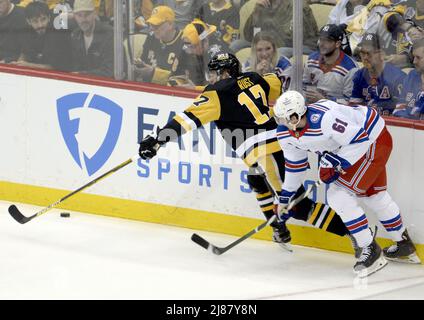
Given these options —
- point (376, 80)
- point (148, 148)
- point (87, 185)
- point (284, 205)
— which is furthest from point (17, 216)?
point (376, 80)

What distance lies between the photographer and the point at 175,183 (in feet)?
25.9

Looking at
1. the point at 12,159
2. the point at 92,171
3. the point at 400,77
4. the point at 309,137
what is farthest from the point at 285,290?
the point at 12,159

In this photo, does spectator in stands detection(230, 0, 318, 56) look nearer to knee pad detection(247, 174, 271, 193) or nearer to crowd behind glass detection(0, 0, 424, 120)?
crowd behind glass detection(0, 0, 424, 120)

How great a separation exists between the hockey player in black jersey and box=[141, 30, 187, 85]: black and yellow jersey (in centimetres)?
54

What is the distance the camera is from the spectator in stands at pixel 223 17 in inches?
296

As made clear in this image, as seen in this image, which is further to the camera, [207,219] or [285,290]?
[207,219]

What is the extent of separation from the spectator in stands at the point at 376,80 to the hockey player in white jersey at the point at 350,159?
282 mm

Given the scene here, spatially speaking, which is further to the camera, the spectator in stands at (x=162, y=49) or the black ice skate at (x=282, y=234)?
the spectator in stands at (x=162, y=49)

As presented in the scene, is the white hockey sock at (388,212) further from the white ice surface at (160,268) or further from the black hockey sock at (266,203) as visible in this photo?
the black hockey sock at (266,203)

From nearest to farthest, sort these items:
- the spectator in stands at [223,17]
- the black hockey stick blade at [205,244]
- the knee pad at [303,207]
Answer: the knee pad at [303,207]
the black hockey stick blade at [205,244]
the spectator in stands at [223,17]

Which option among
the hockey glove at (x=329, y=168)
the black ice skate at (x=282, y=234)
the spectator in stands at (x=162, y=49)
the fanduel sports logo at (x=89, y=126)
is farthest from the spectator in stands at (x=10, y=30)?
the hockey glove at (x=329, y=168)
